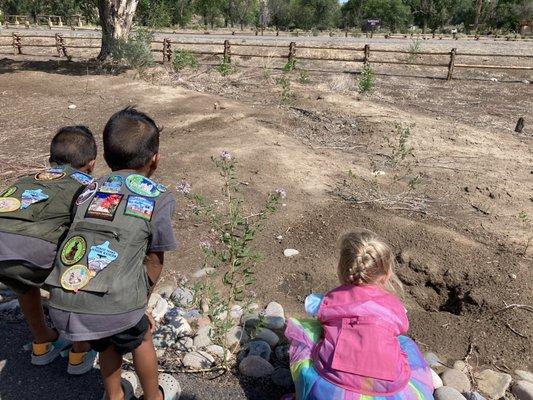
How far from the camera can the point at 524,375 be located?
293 centimetres

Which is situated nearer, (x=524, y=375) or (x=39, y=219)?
(x=39, y=219)

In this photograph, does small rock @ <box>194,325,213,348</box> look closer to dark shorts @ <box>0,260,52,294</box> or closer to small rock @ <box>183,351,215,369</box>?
small rock @ <box>183,351,215,369</box>

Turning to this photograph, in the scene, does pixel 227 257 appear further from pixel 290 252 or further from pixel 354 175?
pixel 354 175

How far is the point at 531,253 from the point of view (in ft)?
14.0

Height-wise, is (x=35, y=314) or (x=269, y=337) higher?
(x=35, y=314)

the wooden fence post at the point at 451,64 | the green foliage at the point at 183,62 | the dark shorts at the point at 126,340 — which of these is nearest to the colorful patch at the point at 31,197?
the dark shorts at the point at 126,340

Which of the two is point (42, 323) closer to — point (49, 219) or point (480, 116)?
point (49, 219)

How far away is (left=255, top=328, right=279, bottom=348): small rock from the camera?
119 inches

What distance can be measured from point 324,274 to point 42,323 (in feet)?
6.89

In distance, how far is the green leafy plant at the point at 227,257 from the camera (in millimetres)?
2719

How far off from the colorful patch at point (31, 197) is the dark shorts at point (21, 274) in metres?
0.26

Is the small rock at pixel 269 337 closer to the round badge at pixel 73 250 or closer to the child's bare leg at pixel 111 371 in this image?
the child's bare leg at pixel 111 371

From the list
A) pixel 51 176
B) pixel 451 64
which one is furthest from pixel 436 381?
pixel 451 64

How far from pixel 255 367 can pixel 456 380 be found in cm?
116
